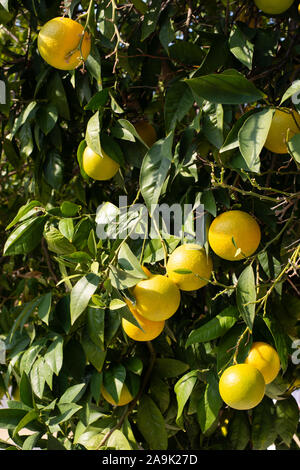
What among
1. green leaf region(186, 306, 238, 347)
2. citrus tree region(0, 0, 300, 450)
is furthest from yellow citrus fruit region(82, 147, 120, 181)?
green leaf region(186, 306, 238, 347)

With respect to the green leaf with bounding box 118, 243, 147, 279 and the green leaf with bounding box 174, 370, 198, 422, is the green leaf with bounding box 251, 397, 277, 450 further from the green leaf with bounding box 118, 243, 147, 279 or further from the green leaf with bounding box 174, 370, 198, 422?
the green leaf with bounding box 118, 243, 147, 279

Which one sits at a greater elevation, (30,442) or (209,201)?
(209,201)

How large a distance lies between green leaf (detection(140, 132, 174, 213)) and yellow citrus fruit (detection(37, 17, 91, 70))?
19 cm

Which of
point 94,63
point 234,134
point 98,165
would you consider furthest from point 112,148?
point 234,134

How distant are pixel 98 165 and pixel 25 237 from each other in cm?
19

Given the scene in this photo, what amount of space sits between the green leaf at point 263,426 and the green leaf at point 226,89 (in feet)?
2.04

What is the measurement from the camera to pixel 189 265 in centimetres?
79

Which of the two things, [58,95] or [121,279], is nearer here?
[121,279]

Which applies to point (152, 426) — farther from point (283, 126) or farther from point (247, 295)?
point (283, 126)

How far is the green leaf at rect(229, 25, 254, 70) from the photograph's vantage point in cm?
79

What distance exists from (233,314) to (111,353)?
11.2 inches

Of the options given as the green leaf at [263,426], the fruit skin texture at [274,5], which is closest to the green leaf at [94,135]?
the fruit skin texture at [274,5]
